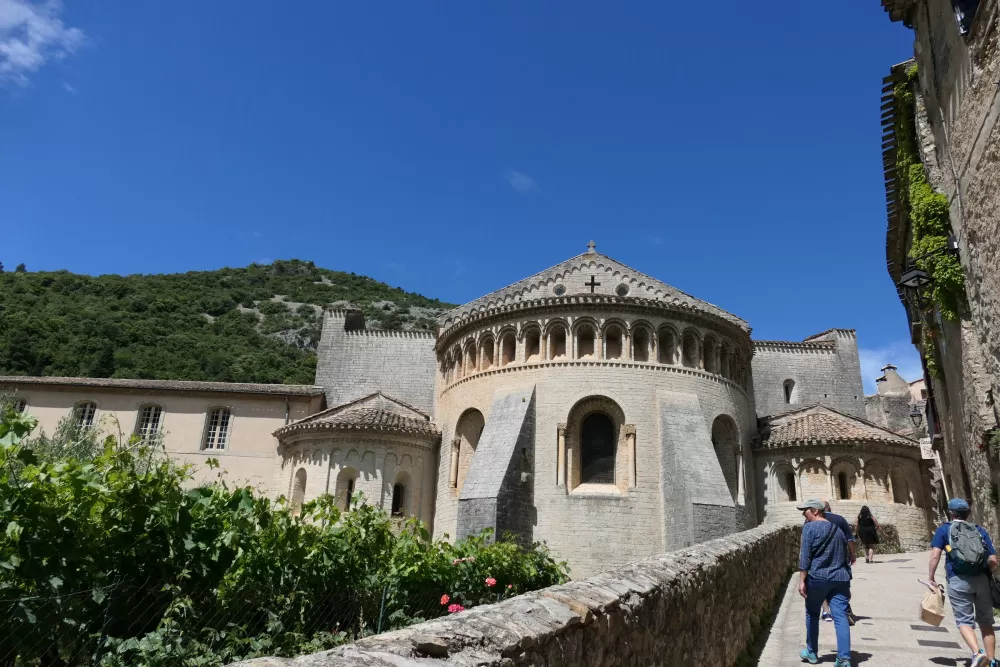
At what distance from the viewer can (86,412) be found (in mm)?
28016

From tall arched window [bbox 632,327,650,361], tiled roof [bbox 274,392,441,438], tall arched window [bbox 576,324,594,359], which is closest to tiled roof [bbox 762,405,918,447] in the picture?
tall arched window [bbox 632,327,650,361]

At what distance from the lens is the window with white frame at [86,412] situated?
2770cm

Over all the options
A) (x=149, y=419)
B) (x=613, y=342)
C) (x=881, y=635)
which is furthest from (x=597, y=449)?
(x=149, y=419)

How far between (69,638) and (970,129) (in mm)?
12562

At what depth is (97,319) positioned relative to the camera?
68.2 m

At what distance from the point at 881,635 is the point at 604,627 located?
702 centimetres

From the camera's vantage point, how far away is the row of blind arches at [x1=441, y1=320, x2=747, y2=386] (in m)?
21.2

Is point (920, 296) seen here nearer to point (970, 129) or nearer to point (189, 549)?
point (970, 129)

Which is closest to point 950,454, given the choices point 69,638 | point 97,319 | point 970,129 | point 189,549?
point 970,129

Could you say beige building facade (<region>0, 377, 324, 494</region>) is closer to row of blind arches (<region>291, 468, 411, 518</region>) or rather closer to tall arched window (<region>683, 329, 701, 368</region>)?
row of blind arches (<region>291, 468, 411, 518</region>)

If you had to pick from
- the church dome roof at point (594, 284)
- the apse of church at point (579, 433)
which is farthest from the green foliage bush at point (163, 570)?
the church dome roof at point (594, 284)

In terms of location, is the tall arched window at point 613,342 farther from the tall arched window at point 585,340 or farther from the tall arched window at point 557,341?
the tall arched window at point 557,341

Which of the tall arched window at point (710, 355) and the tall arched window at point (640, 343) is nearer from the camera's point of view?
the tall arched window at point (640, 343)

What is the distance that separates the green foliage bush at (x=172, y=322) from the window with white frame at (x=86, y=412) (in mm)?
29227
